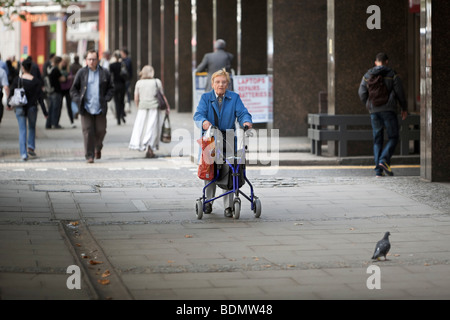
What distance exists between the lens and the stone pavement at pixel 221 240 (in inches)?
279

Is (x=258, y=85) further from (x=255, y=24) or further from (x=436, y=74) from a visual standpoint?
(x=436, y=74)

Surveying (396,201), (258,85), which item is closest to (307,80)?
(258,85)

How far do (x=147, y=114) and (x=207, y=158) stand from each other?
812 centimetres

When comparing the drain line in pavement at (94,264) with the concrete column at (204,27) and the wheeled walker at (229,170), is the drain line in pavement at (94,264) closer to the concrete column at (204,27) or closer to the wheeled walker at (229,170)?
the wheeled walker at (229,170)

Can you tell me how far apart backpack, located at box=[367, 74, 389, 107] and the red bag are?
4.77 meters

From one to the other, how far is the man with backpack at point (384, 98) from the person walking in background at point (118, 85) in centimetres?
1372

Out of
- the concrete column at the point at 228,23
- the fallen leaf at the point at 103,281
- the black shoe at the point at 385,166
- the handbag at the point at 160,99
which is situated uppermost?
the concrete column at the point at 228,23

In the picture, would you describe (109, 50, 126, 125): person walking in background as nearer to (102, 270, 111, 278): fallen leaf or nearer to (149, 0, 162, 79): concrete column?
(149, 0, 162, 79): concrete column

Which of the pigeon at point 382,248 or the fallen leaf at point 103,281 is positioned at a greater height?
the pigeon at point 382,248

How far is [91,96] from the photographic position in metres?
16.5


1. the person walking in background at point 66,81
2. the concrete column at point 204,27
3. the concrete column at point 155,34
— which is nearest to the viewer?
the person walking in background at point 66,81

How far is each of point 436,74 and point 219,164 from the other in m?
4.63
